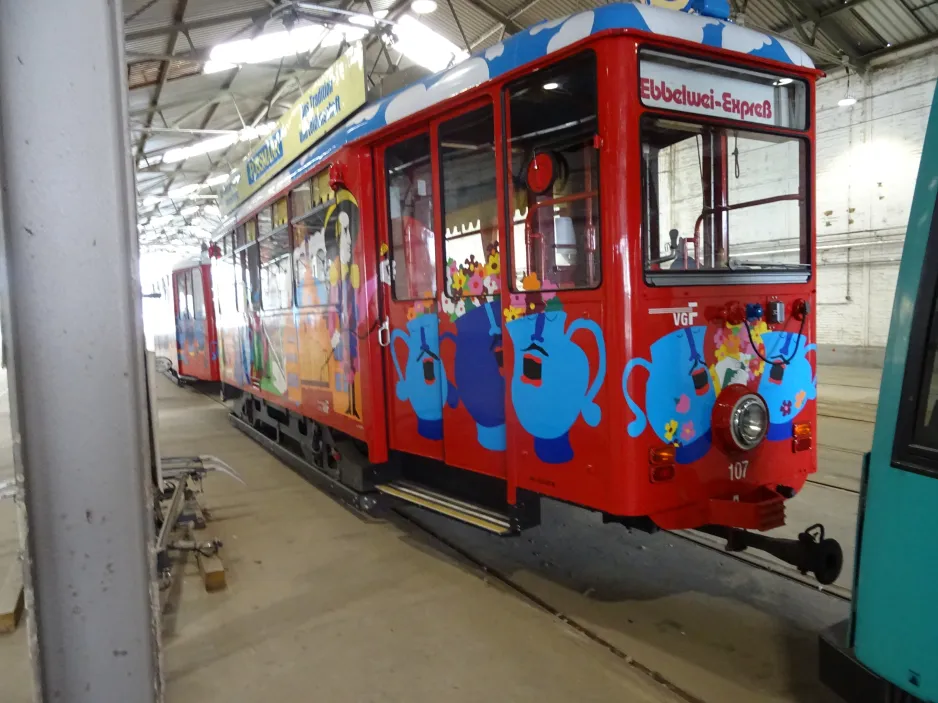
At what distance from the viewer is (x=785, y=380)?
11.3 feet

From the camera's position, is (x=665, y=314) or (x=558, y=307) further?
(x=558, y=307)

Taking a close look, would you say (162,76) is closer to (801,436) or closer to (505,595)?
(505,595)

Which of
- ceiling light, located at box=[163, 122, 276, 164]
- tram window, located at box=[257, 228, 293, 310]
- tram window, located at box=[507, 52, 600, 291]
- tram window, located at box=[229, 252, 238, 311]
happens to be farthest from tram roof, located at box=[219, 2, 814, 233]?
ceiling light, located at box=[163, 122, 276, 164]

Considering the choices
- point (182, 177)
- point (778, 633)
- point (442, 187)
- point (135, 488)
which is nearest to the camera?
point (135, 488)

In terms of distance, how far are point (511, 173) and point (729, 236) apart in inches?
46.0

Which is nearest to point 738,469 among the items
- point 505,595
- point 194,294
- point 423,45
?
point 505,595

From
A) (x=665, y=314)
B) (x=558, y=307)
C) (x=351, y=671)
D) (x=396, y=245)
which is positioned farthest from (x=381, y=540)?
(x=665, y=314)

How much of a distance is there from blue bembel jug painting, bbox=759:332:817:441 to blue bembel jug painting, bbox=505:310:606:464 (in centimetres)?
93

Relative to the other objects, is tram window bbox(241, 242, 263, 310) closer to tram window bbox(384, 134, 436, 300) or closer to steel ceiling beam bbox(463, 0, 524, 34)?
tram window bbox(384, 134, 436, 300)

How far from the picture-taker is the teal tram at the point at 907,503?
5.93 ft

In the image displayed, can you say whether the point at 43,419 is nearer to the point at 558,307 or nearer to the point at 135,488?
the point at 135,488

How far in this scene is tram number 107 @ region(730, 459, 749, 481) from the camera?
325cm

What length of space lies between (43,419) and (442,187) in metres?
2.57

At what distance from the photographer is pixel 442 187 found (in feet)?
12.9
